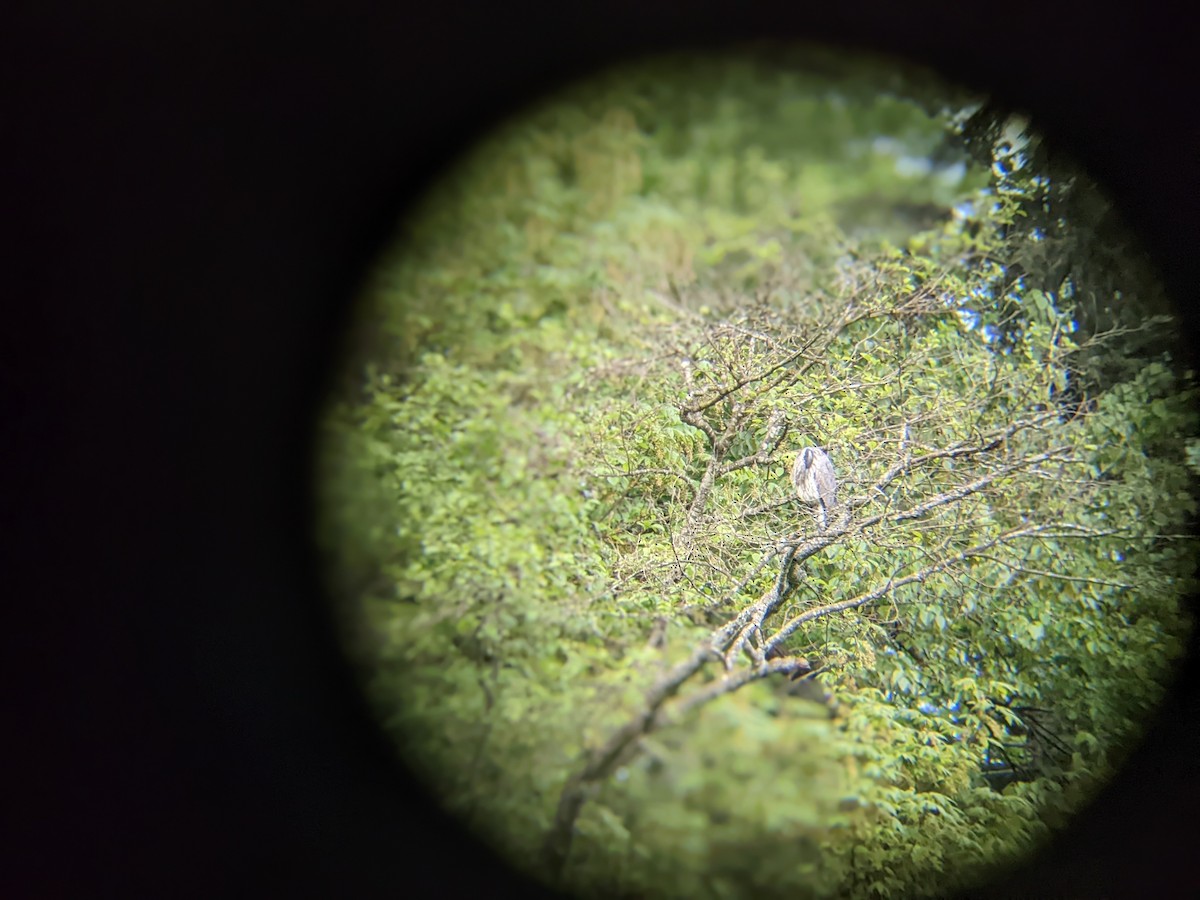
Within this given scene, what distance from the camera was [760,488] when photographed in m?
0.92

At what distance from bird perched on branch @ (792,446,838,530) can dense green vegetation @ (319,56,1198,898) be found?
0.01m

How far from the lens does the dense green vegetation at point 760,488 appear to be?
86 cm

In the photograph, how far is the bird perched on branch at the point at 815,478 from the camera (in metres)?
0.90

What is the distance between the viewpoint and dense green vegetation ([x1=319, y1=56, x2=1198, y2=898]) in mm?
858

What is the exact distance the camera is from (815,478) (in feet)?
2.96

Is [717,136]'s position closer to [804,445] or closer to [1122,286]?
[804,445]

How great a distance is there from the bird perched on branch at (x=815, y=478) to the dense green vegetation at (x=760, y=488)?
0.01m

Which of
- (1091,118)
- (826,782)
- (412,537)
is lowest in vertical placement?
(826,782)

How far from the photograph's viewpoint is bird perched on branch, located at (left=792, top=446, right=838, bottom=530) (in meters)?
0.90

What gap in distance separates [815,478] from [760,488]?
77 millimetres

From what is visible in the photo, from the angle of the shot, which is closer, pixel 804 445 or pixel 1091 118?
pixel 1091 118

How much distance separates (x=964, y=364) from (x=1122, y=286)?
0.75ft

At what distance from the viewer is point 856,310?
2.89 feet

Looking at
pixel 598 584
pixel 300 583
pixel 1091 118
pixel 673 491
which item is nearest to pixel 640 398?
pixel 673 491
